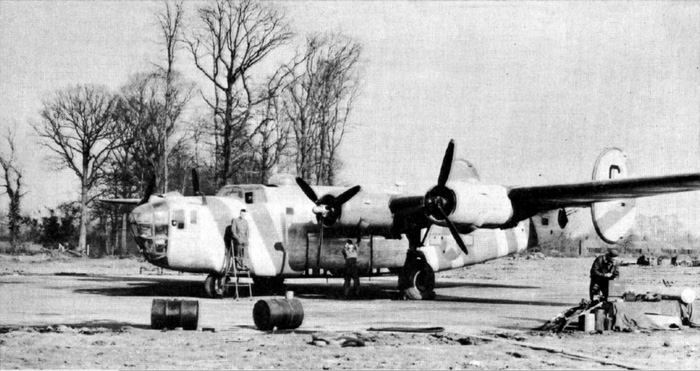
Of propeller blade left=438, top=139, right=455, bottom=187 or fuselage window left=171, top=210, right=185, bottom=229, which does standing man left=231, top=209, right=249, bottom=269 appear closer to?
fuselage window left=171, top=210, right=185, bottom=229

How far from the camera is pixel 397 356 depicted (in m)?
9.92

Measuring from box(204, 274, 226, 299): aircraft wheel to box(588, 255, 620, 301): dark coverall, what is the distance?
357 inches

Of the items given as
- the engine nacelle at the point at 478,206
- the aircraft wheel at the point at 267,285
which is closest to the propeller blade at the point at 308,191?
the aircraft wheel at the point at 267,285

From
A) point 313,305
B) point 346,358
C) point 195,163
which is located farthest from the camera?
point 195,163

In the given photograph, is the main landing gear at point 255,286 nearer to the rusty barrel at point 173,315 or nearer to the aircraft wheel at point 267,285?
the aircraft wheel at point 267,285

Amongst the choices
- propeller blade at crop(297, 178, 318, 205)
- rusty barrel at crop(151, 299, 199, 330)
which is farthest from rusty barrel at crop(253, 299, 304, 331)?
propeller blade at crop(297, 178, 318, 205)

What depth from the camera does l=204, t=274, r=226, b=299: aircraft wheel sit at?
64.1ft

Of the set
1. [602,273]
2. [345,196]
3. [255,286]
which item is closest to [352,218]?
[345,196]

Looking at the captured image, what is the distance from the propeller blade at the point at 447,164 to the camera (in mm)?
18047

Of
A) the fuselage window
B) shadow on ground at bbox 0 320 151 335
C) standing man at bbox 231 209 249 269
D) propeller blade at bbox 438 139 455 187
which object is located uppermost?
propeller blade at bbox 438 139 455 187

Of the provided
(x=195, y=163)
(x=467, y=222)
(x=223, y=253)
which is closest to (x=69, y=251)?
(x=195, y=163)

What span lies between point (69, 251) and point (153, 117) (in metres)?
13.6

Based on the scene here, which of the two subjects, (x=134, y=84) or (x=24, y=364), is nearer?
(x=24, y=364)

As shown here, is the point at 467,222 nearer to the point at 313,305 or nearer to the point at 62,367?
the point at 313,305
